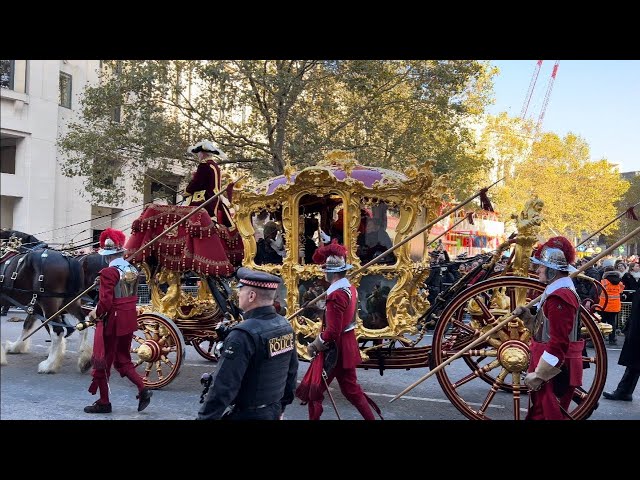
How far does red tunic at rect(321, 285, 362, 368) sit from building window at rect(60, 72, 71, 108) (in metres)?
10.9

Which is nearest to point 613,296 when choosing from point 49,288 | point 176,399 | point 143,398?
point 176,399

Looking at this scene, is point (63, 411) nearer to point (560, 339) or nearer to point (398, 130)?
point (560, 339)

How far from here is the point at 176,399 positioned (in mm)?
6637

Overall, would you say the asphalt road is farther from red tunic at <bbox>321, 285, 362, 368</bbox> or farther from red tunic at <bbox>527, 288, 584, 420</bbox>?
red tunic at <bbox>527, 288, 584, 420</bbox>

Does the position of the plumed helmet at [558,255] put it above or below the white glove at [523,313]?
above

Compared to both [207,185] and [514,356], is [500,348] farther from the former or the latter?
[207,185]

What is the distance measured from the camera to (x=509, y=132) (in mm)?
23266

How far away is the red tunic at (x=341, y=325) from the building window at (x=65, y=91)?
10871 millimetres

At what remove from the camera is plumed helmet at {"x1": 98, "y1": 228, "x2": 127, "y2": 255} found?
6328 millimetres

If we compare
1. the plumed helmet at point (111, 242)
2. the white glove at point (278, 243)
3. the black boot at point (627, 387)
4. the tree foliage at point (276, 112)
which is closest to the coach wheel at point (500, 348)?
the black boot at point (627, 387)

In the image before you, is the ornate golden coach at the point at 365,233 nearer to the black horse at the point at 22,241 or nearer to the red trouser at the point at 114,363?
the red trouser at the point at 114,363

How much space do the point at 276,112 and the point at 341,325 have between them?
9368 mm

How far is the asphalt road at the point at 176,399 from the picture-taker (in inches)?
233
